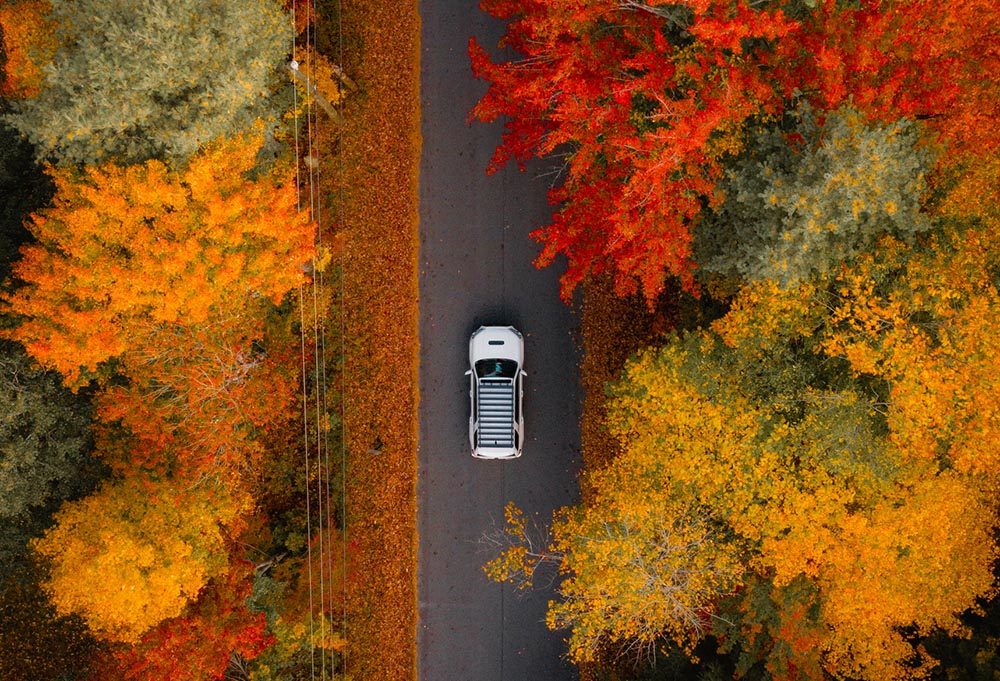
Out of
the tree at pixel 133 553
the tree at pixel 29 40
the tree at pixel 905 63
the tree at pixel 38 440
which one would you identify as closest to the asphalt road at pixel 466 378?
the tree at pixel 133 553

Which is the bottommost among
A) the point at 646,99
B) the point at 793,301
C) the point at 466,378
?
the point at 466,378

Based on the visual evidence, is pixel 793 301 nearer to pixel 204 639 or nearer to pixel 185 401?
pixel 185 401

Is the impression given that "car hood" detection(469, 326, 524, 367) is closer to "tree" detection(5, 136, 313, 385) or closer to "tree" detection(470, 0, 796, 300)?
"tree" detection(470, 0, 796, 300)

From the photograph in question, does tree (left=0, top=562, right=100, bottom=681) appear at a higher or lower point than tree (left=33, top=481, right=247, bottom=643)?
lower

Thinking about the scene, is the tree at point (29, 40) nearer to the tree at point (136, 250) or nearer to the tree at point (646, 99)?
the tree at point (136, 250)

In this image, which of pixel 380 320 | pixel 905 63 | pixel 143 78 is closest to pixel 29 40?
pixel 143 78

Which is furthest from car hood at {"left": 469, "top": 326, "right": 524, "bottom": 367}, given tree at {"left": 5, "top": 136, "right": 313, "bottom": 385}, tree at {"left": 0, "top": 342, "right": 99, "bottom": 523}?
tree at {"left": 0, "top": 342, "right": 99, "bottom": 523}
